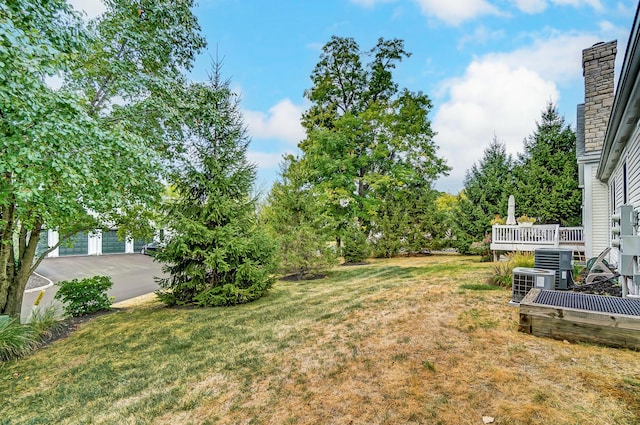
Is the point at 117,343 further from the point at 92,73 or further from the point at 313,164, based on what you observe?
the point at 313,164

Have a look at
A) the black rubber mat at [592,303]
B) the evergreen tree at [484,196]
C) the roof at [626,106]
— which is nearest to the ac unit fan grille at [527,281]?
the black rubber mat at [592,303]

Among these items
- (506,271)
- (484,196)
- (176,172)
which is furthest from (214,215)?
(484,196)

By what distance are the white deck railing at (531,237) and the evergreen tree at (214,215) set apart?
916 centimetres

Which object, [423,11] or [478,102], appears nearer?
[423,11]

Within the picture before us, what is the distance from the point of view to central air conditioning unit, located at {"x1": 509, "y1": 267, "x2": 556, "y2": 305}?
16.7 feet

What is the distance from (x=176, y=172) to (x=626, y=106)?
8.06 meters

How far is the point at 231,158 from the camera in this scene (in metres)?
7.70

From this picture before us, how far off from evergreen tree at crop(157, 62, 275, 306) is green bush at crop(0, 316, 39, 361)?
2.40m

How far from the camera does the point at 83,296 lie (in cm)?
779

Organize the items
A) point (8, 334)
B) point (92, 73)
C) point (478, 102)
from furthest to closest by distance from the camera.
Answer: point (478, 102) → point (92, 73) → point (8, 334)

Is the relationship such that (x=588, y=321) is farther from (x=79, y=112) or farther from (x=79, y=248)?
(x=79, y=248)

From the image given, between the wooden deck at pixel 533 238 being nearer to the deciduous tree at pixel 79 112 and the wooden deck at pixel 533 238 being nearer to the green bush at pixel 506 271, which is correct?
the green bush at pixel 506 271

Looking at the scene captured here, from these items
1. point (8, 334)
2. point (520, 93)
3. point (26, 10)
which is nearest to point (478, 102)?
point (520, 93)

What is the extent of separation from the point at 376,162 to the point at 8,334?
52.2ft
